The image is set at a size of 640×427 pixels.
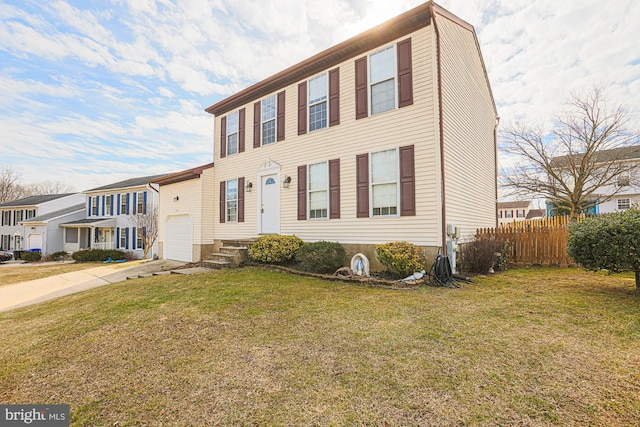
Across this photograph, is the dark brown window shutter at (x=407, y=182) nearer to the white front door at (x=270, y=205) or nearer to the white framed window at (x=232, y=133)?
the white front door at (x=270, y=205)

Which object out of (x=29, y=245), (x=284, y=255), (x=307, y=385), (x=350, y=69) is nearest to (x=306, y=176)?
(x=284, y=255)

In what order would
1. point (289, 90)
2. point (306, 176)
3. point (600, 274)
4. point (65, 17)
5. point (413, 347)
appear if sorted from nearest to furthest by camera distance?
point (413, 347) → point (600, 274) → point (65, 17) → point (306, 176) → point (289, 90)

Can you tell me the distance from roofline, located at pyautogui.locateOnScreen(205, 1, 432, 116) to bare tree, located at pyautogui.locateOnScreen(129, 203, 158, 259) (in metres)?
13.1

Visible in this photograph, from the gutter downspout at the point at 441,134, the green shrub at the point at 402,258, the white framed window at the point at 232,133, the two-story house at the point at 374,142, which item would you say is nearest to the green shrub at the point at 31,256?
the two-story house at the point at 374,142

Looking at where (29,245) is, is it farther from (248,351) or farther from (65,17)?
(248,351)

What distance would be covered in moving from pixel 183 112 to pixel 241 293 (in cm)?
1229

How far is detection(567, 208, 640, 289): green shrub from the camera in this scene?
5.27 meters

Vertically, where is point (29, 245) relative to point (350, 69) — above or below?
below

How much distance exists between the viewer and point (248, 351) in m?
3.41

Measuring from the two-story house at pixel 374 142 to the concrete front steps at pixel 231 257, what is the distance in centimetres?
110

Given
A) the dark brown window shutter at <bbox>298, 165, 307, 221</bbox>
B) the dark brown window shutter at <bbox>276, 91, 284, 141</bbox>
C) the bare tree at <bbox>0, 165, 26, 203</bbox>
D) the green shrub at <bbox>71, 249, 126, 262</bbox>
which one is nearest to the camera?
the dark brown window shutter at <bbox>298, 165, 307, 221</bbox>

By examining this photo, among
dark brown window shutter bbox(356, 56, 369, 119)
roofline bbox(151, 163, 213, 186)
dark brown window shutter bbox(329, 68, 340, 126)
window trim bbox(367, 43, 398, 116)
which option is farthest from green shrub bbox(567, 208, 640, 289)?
roofline bbox(151, 163, 213, 186)

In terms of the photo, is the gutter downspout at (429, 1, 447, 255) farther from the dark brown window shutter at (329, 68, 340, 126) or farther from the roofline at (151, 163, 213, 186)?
the roofline at (151, 163, 213, 186)

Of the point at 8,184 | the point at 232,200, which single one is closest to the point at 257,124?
the point at 232,200
